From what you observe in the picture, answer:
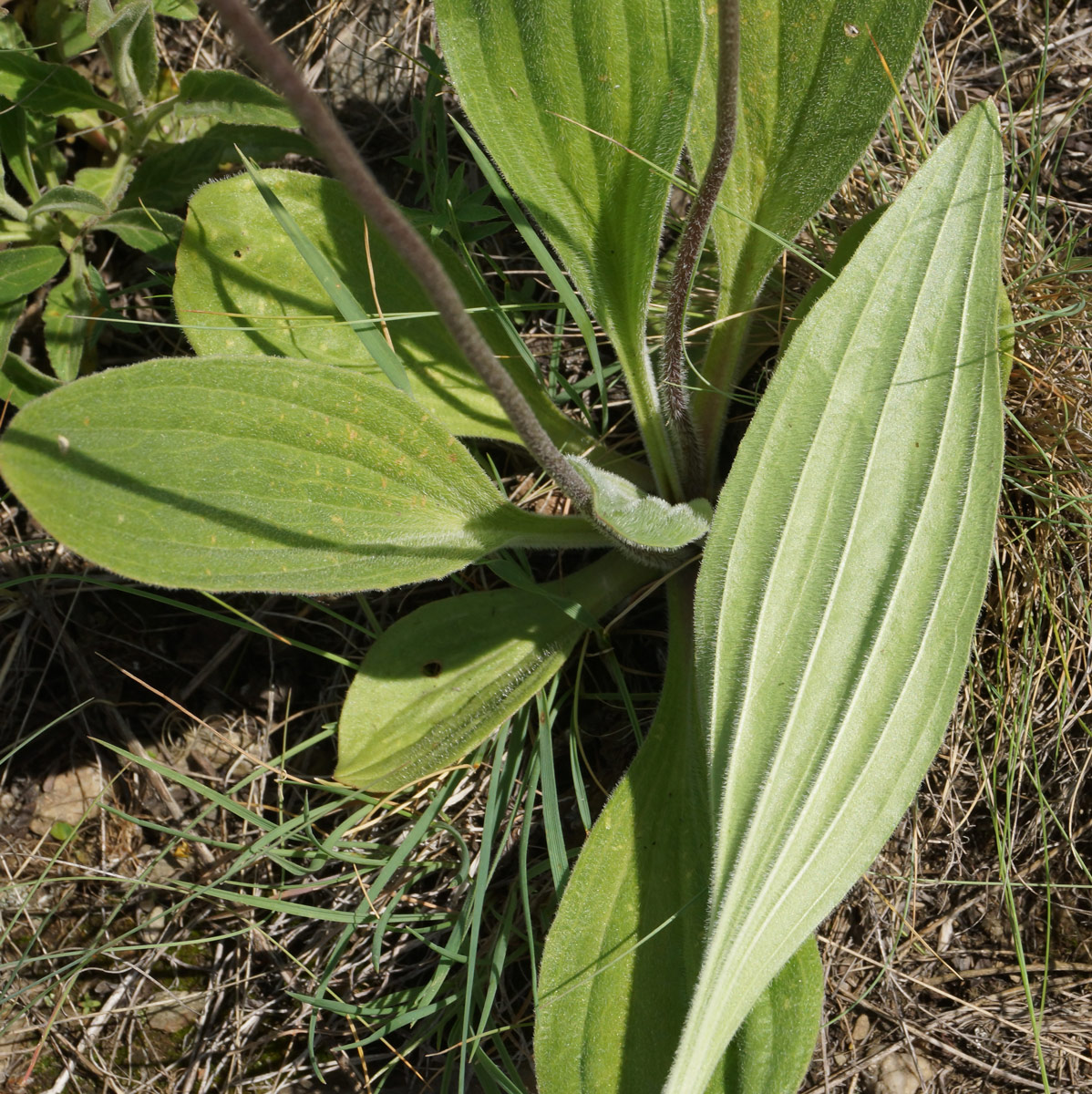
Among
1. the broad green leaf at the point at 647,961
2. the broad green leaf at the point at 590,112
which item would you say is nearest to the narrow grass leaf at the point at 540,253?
the broad green leaf at the point at 590,112

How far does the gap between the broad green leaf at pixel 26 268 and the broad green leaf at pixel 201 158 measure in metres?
0.22

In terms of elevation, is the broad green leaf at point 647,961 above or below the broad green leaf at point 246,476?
below

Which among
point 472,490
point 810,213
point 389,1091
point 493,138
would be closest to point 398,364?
point 472,490

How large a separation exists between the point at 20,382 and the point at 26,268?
8.8 inches

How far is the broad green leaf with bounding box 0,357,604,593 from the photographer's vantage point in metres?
1.23

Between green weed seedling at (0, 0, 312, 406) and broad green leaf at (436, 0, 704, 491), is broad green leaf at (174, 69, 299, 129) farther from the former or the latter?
broad green leaf at (436, 0, 704, 491)

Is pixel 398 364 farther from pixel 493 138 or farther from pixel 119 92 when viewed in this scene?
pixel 119 92

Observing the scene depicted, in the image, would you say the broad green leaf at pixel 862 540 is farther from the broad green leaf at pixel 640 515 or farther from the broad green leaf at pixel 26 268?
the broad green leaf at pixel 26 268

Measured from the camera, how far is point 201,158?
6.03ft

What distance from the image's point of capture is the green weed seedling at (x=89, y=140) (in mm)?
1723

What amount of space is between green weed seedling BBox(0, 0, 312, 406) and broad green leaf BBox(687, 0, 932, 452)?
2.65ft

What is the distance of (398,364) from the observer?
1.56m

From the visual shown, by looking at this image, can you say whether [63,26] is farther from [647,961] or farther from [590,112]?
[647,961]

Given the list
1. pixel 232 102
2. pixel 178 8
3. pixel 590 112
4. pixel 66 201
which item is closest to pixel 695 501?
pixel 590 112
